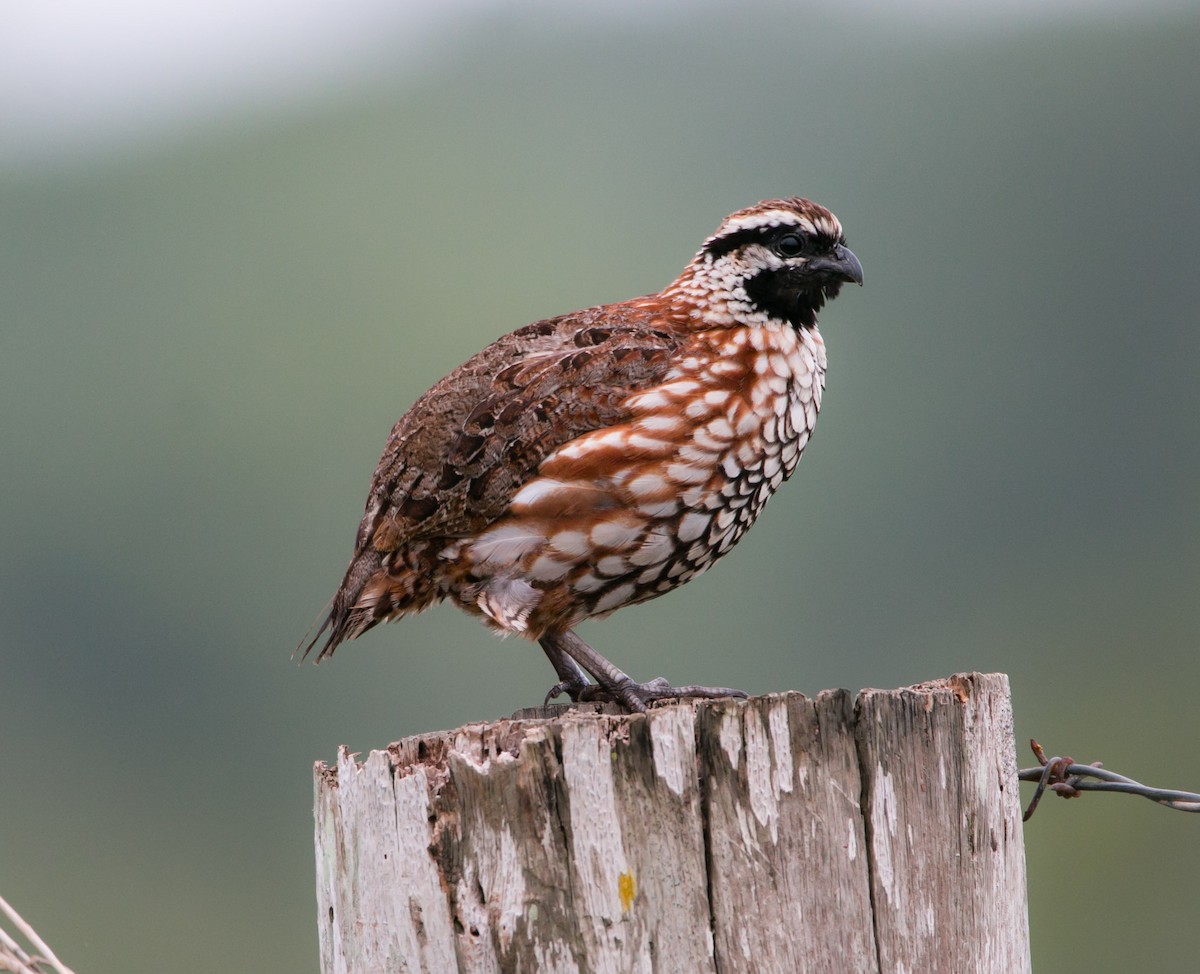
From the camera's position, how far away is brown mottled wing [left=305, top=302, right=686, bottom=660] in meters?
7.02

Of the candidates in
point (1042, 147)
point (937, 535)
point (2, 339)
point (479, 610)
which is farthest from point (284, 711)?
point (1042, 147)

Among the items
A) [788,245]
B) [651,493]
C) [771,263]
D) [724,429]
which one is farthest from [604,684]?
[788,245]

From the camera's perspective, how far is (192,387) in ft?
336

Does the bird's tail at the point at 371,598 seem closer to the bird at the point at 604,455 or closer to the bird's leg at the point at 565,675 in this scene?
the bird at the point at 604,455

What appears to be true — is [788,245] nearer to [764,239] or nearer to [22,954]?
[764,239]

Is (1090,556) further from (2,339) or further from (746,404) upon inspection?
(746,404)

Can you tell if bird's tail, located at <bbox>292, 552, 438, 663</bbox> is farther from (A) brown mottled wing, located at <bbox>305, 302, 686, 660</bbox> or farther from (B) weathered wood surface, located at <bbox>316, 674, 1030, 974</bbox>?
(B) weathered wood surface, located at <bbox>316, 674, 1030, 974</bbox>

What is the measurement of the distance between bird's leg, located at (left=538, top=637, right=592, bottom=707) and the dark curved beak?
6.60 ft

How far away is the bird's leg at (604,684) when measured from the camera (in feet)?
22.9

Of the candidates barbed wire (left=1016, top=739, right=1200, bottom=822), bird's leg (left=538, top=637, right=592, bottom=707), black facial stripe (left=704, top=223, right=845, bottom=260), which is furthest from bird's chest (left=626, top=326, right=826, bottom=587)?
barbed wire (left=1016, top=739, right=1200, bottom=822)

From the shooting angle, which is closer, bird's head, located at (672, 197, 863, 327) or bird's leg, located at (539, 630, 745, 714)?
bird's leg, located at (539, 630, 745, 714)

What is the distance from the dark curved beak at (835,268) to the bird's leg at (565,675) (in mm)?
2010

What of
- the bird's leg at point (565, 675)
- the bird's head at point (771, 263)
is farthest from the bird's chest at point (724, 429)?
the bird's leg at point (565, 675)

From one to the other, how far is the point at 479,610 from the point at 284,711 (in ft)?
205
